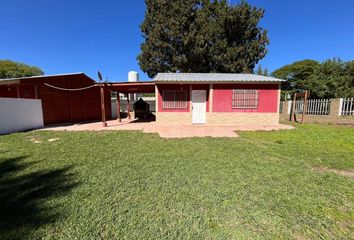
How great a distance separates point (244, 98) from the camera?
11.0 metres

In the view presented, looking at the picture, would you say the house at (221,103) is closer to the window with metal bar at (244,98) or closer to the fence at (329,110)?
the window with metal bar at (244,98)

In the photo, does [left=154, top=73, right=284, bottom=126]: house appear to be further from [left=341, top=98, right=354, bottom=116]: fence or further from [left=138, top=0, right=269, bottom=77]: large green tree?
[left=138, top=0, right=269, bottom=77]: large green tree

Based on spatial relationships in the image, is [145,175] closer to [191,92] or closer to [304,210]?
[304,210]

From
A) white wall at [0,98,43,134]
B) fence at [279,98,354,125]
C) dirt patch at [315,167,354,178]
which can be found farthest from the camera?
fence at [279,98,354,125]

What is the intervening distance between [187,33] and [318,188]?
18.0m

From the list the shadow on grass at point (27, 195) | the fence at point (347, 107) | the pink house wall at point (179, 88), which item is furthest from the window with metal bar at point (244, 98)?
the shadow on grass at point (27, 195)

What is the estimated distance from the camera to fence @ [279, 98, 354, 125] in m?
11.1

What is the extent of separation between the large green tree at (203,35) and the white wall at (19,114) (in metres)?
11.9

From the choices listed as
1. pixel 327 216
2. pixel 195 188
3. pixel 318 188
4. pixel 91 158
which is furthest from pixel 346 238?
pixel 91 158

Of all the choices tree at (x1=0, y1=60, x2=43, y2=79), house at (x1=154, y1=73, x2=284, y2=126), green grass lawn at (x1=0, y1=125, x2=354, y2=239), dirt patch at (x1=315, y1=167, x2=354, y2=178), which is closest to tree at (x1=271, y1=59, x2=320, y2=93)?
house at (x1=154, y1=73, x2=284, y2=126)

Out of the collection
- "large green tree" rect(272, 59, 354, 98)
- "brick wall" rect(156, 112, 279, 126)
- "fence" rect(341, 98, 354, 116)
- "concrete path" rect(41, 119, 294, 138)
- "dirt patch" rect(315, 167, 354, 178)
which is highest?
"large green tree" rect(272, 59, 354, 98)

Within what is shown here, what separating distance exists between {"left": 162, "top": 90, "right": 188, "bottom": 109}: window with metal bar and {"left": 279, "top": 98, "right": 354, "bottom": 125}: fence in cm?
815

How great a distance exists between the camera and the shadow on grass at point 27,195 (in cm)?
214

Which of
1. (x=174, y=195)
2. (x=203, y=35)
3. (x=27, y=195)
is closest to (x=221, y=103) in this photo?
(x=174, y=195)
